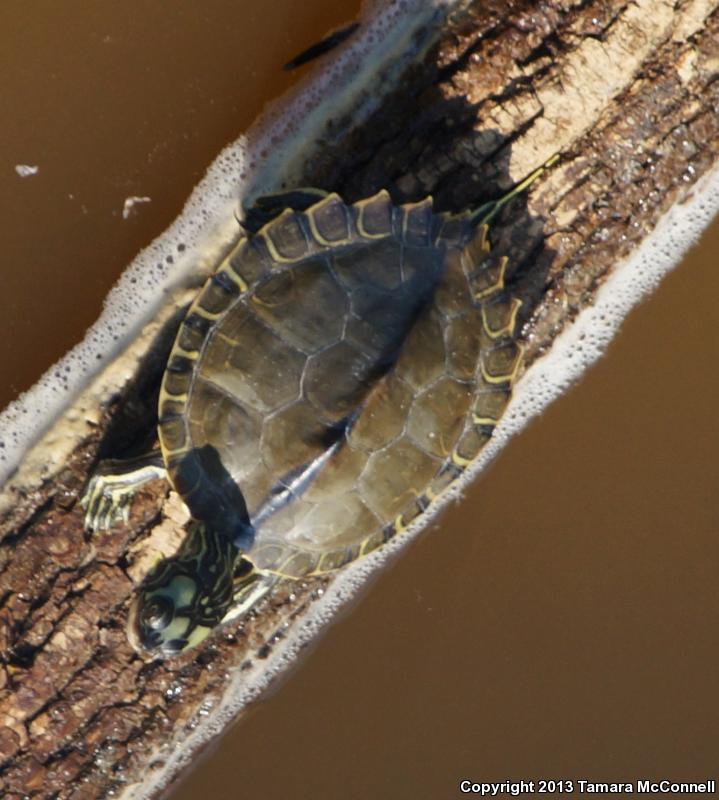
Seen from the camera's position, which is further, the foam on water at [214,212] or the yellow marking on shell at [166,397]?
the foam on water at [214,212]

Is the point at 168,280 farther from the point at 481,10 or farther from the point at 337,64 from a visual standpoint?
the point at 481,10

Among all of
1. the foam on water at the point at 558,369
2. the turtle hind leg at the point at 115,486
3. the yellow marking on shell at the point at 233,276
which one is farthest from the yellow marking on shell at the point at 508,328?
the turtle hind leg at the point at 115,486

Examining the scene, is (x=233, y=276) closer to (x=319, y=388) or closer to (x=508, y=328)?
(x=319, y=388)

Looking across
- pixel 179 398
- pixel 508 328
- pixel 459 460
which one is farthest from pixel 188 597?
pixel 508 328

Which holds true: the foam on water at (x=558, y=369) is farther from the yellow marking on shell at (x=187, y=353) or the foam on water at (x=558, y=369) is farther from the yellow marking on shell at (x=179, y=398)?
the yellow marking on shell at (x=187, y=353)

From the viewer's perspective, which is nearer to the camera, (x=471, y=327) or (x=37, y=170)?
(x=471, y=327)

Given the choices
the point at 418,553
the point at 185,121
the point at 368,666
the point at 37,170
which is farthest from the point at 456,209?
the point at 368,666

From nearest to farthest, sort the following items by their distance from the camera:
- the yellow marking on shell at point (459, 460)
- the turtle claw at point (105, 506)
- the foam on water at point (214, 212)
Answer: the yellow marking on shell at point (459, 460) → the turtle claw at point (105, 506) → the foam on water at point (214, 212)
